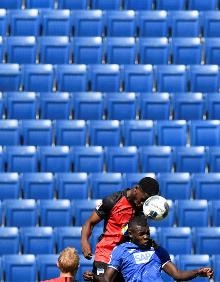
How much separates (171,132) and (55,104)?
44.0 inches

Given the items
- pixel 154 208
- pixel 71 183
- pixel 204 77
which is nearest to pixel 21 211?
pixel 71 183

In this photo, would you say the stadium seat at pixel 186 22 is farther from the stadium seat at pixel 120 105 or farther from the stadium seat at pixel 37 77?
the stadium seat at pixel 37 77

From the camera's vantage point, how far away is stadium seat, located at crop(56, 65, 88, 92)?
35.0ft

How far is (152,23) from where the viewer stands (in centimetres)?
1118

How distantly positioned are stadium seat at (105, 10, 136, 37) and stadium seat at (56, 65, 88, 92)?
70 centimetres

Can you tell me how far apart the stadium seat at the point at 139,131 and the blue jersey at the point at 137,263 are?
13.0 ft

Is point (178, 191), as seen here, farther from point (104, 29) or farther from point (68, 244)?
point (104, 29)

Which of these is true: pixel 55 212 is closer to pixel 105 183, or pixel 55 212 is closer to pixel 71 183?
pixel 71 183

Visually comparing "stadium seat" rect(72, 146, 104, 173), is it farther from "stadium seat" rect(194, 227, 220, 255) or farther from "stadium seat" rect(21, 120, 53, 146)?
"stadium seat" rect(194, 227, 220, 255)

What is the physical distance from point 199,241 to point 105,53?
2474 mm

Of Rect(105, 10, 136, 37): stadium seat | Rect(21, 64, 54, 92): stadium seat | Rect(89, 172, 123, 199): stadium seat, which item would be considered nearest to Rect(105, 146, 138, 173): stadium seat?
Rect(89, 172, 123, 199): stadium seat

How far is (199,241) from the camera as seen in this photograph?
30.6 feet

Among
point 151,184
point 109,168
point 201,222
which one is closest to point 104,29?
point 109,168

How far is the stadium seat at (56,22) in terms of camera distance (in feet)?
36.6
